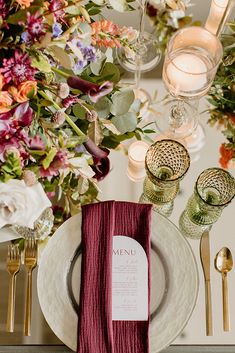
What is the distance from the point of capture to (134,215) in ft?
3.38

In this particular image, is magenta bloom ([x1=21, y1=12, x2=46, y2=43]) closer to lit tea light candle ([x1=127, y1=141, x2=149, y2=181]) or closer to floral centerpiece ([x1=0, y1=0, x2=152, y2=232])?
floral centerpiece ([x1=0, y1=0, x2=152, y2=232])

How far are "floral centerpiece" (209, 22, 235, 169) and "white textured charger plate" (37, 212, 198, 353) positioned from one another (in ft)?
0.89

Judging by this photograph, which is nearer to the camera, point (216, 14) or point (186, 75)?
→ point (186, 75)

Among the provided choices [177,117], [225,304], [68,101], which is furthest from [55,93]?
[225,304]

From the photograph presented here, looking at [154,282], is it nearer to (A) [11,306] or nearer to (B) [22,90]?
(A) [11,306]

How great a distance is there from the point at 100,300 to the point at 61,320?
0.27ft

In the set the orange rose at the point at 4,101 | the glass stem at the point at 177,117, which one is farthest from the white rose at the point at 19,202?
the glass stem at the point at 177,117

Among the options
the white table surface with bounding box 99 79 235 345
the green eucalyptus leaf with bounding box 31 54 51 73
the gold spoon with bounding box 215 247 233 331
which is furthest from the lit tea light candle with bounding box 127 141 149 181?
the green eucalyptus leaf with bounding box 31 54 51 73

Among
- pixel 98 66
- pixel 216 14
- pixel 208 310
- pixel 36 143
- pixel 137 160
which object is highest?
pixel 216 14

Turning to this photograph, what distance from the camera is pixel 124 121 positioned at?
0.98 m

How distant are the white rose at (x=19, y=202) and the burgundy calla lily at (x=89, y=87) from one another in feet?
0.53

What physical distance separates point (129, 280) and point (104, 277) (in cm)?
5

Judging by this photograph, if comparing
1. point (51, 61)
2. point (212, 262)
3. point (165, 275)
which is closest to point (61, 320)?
point (165, 275)

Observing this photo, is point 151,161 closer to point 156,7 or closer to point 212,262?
point 212,262
